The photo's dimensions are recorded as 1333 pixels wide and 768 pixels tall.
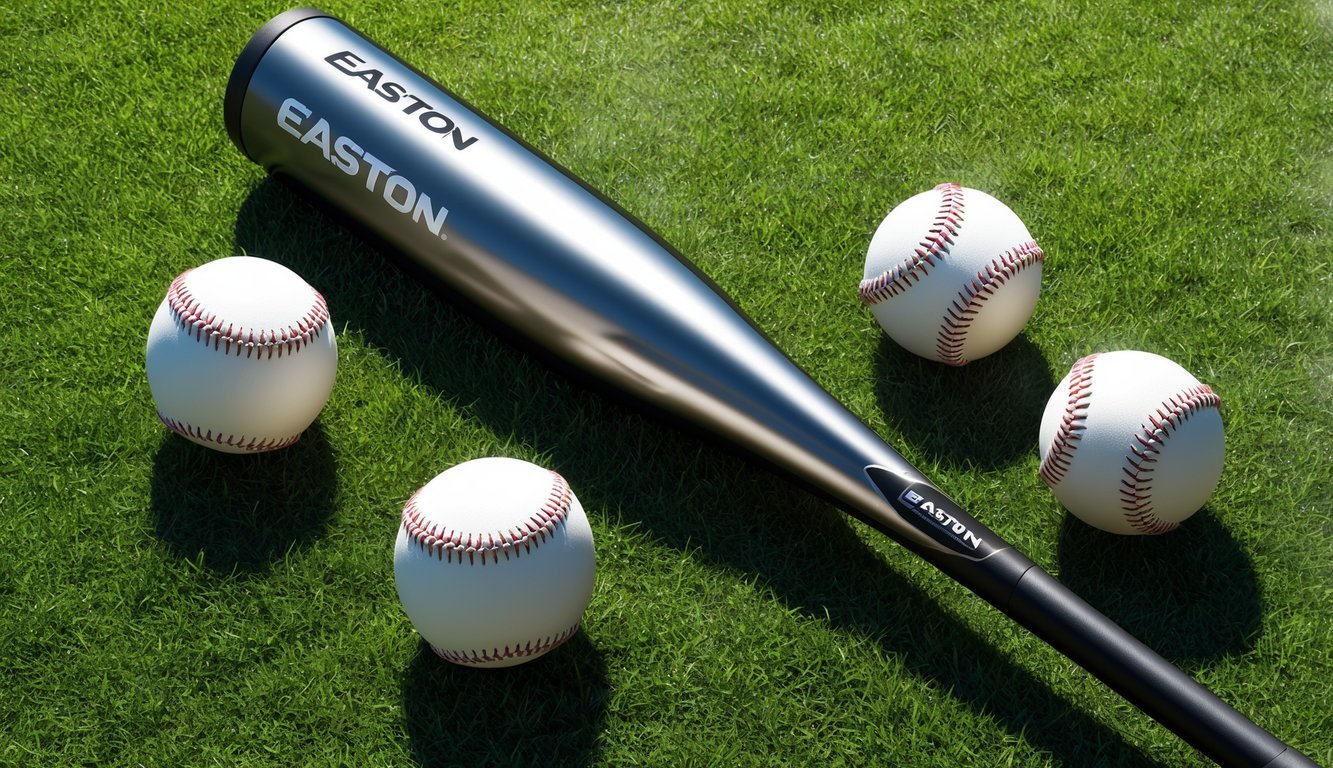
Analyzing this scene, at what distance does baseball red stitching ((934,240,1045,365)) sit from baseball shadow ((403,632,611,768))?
162 centimetres

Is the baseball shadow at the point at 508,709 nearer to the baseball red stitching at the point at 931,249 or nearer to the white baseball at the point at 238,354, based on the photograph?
the white baseball at the point at 238,354

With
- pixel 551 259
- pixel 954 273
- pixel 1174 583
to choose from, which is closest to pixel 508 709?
pixel 551 259

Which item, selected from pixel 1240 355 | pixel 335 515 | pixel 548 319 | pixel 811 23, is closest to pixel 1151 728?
pixel 1240 355

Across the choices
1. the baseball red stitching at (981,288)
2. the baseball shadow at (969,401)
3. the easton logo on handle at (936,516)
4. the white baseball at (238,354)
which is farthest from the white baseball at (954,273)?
the white baseball at (238,354)

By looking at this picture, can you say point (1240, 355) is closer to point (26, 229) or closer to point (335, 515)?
point (335, 515)

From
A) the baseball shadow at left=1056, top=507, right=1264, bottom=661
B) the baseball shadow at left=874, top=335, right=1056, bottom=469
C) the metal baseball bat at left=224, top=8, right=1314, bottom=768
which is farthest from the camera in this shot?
the baseball shadow at left=874, top=335, right=1056, bottom=469

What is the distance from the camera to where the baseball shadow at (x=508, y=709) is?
11.2 feet

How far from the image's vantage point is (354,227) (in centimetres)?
465

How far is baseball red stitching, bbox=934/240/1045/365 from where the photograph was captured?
4.06 metres

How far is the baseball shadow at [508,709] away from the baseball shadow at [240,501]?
640 mm

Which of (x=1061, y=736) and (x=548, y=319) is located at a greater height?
(x=548, y=319)

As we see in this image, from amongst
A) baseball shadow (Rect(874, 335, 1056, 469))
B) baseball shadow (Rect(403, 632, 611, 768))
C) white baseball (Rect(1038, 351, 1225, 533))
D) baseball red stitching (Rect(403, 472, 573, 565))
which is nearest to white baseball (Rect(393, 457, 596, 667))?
baseball red stitching (Rect(403, 472, 573, 565))

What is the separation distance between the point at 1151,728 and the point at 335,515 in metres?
2.58

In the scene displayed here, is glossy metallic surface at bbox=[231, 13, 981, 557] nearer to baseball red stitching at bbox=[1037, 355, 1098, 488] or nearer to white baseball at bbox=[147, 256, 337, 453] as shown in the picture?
baseball red stitching at bbox=[1037, 355, 1098, 488]
